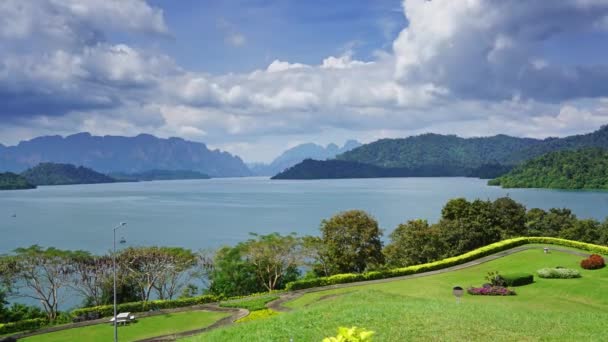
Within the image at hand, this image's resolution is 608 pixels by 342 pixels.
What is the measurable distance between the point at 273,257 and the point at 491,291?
59.4 feet

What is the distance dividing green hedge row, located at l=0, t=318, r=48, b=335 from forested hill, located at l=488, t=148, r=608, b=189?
17789cm

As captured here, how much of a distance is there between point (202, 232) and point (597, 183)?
146313 mm

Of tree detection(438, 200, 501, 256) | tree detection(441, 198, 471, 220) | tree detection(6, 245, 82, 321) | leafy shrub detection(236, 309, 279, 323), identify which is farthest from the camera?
tree detection(441, 198, 471, 220)

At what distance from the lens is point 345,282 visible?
33531mm

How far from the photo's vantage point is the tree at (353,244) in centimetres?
3859

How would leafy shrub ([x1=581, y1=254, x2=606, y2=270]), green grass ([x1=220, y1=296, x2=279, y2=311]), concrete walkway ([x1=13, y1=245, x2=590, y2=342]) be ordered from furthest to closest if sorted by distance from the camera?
leafy shrub ([x1=581, y1=254, x2=606, y2=270]) < green grass ([x1=220, y1=296, x2=279, y2=311]) < concrete walkway ([x1=13, y1=245, x2=590, y2=342])

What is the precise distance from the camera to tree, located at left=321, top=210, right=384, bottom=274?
38594mm

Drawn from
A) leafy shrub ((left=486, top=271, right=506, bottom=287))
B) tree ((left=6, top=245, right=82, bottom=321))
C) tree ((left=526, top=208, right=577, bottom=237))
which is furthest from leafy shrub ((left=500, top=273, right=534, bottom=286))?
tree ((left=526, top=208, right=577, bottom=237))

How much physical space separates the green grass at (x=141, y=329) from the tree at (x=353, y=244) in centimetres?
1426

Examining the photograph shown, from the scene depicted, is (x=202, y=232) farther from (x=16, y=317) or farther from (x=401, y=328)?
(x=401, y=328)

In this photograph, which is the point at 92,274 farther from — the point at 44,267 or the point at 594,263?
the point at 594,263

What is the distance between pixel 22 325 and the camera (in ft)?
88.9

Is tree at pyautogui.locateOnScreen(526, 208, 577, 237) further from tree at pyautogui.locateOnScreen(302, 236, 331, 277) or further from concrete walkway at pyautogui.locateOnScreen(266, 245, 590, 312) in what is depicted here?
tree at pyautogui.locateOnScreen(302, 236, 331, 277)

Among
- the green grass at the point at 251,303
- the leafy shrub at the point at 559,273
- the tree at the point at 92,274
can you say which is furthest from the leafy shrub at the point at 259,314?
the tree at the point at 92,274
